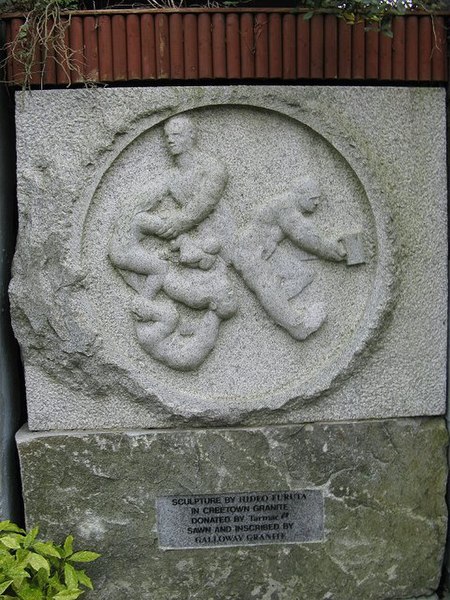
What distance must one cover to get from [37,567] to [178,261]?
1153 mm

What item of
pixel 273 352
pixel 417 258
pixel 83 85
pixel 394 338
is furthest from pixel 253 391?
pixel 83 85

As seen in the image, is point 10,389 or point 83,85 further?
point 10,389

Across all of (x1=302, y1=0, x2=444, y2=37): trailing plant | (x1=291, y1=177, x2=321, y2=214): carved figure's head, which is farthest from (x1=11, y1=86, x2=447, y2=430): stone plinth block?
(x1=302, y1=0, x2=444, y2=37): trailing plant

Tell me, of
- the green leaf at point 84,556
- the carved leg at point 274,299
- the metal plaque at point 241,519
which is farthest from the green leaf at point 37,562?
the carved leg at point 274,299

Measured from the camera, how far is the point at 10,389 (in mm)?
2750

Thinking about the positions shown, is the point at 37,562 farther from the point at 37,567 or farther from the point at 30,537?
the point at 30,537

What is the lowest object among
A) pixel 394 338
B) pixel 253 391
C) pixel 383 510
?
pixel 383 510

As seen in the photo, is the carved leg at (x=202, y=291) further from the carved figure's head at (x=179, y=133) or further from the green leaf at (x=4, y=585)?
the green leaf at (x=4, y=585)

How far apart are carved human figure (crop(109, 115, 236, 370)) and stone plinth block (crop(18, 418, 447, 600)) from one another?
357mm

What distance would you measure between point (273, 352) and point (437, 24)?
1348 mm

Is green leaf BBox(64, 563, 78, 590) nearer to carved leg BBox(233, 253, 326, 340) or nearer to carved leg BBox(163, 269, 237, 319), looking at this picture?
carved leg BBox(163, 269, 237, 319)

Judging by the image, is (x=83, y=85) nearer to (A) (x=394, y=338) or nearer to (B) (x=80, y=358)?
(B) (x=80, y=358)

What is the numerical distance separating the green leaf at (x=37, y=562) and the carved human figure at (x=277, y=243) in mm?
1159

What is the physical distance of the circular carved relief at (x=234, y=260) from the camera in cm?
258
